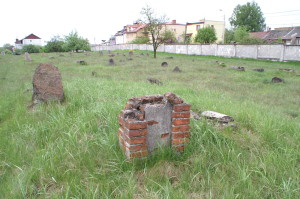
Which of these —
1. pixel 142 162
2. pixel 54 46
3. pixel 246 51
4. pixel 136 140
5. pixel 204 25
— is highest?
pixel 204 25

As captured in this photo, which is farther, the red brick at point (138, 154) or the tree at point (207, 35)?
the tree at point (207, 35)

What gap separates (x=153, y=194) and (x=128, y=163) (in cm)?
67

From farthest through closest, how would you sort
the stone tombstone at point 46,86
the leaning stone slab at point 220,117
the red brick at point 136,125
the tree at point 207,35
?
the tree at point 207,35 → the stone tombstone at point 46,86 → the leaning stone slab at point 220,117 → the red brick at point 136,125

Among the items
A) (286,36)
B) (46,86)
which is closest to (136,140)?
(46,86)

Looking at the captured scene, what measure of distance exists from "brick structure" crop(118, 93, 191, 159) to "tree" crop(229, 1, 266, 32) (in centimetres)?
6670

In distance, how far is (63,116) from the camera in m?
4.89

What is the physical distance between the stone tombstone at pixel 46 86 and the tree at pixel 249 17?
213ft

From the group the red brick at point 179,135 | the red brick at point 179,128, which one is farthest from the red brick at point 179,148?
the red brick at point 179,128

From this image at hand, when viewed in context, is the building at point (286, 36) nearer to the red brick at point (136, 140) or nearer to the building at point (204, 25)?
the building at point (204, 25)

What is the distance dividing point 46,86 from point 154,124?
4077 mm

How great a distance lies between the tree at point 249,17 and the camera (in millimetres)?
62375

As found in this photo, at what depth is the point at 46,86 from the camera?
20.5 ft

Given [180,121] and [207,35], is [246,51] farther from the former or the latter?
[180,121]

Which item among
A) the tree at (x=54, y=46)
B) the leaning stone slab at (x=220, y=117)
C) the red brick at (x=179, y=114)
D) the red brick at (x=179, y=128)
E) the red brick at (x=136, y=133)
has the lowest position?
the leaning stone slab at (x=220, y=117)
